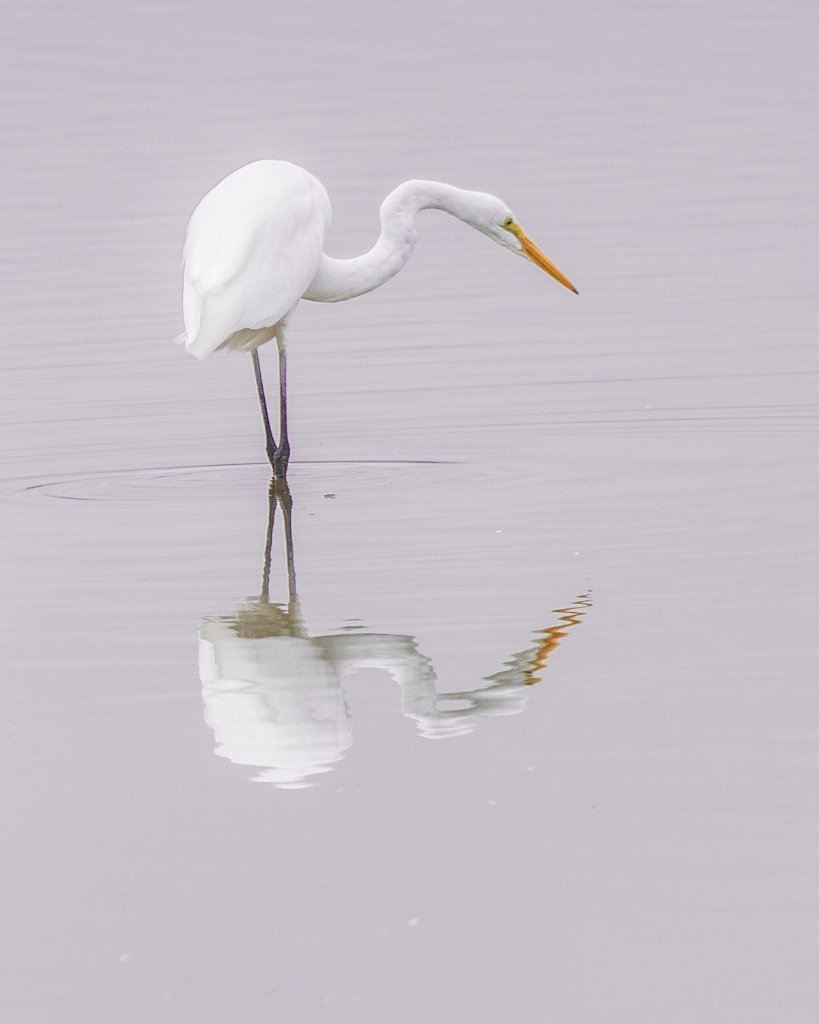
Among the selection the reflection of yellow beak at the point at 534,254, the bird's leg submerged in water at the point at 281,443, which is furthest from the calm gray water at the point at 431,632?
the reflection of yellow beak at the point at 534,254

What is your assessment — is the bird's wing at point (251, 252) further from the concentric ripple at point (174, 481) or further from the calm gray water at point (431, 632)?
the calm gray water at point (431, 632)

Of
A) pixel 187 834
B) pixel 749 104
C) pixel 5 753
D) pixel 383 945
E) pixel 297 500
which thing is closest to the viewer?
pixel 383 945

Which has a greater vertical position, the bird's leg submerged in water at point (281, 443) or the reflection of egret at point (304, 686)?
the bird's leg submerged in water at point (281, 443)

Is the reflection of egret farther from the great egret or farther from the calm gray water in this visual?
the great egret

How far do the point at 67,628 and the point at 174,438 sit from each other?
145 inches

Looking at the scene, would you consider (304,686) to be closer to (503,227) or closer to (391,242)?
(391,242)

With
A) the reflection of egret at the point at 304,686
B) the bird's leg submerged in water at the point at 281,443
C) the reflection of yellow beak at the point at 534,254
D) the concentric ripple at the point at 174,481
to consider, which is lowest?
the reflection of egret at the point at 304,686

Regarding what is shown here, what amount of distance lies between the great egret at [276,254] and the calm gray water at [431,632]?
0.63 m

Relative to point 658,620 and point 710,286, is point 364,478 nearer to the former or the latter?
point 658,620

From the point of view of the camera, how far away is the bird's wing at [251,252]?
1033 centimetres

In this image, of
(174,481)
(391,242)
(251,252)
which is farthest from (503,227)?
(174,481)

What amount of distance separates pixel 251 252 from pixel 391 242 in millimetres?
1190

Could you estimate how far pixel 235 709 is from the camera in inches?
267

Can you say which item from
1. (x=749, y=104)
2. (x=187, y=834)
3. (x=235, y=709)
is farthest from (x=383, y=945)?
(x=749, y=104)
